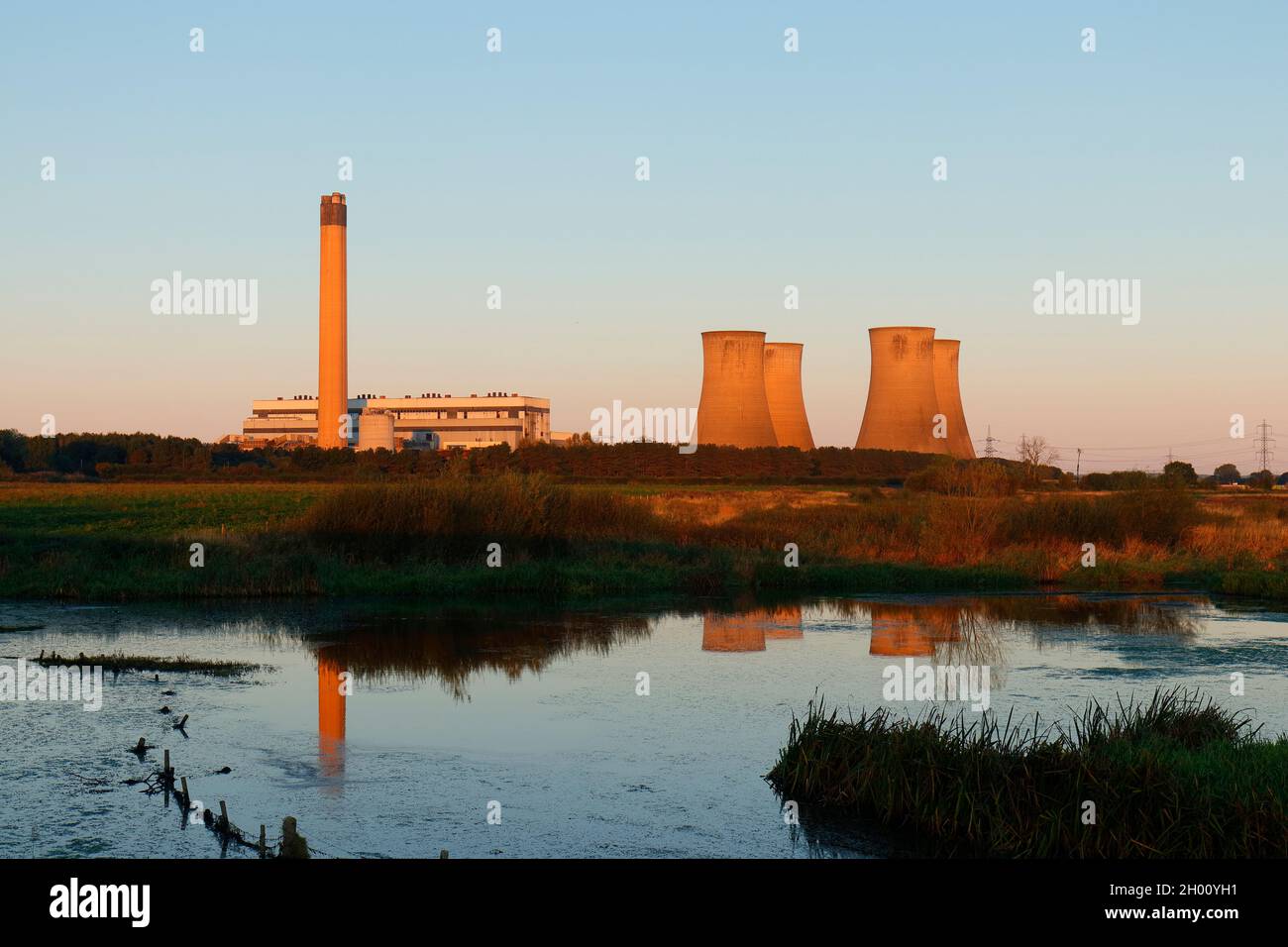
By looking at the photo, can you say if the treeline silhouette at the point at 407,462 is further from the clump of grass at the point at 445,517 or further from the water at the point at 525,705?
the water at the point at 525,705

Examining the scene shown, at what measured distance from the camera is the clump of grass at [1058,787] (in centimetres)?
594

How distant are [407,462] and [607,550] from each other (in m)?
35.6

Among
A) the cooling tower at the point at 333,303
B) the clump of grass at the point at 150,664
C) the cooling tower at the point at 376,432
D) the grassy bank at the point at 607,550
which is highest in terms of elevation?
the cooling tower at the point at 333,303

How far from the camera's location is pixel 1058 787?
6.40 meters

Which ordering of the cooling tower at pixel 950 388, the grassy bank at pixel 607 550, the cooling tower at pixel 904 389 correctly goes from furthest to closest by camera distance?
the cooling tower at pixel 950 388
the cooling tower at pixel 904 389
the grassy bank at pixel 607 550

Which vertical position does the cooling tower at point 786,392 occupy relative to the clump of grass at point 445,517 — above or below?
above

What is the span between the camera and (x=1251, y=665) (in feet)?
39.0

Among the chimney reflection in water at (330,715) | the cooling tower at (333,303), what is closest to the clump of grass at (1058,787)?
the chimney reflection in water at (330,715)

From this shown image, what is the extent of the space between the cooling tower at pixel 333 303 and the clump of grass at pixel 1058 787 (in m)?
47.5

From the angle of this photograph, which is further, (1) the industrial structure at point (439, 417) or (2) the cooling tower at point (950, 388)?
(1) the industrial structure at point (439, 417)

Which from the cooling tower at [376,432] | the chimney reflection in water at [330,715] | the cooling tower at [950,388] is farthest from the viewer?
the cooling tower at [376,432]

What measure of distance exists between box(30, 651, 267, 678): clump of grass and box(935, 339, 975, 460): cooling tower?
38468 mm

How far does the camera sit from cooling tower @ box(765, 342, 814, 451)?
48875mm
